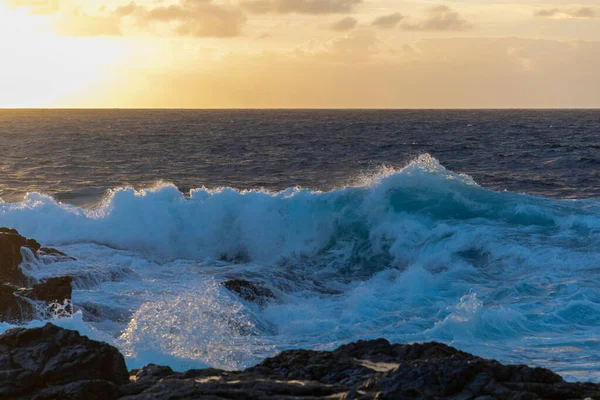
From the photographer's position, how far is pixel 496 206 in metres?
18.7

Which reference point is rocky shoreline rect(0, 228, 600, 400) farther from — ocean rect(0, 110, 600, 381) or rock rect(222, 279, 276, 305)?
rock rect(222, 279, 276, 305)

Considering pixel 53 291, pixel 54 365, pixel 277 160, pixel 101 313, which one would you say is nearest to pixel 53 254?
pixel 101 313

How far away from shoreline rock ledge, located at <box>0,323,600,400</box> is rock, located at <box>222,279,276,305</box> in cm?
552

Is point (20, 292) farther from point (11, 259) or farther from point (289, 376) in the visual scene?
point (289, 376)

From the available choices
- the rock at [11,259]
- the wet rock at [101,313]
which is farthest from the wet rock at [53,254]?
the wet rock at [101,313]

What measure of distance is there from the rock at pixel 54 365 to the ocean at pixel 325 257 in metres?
1.71

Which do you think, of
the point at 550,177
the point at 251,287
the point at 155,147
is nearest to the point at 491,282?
the point at 251,287

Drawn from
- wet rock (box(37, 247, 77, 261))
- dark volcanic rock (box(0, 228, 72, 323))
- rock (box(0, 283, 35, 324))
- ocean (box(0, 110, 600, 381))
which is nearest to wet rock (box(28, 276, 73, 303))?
dark volcanic rock (box(0, 228, 72, 323))

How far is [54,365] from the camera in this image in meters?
5.71

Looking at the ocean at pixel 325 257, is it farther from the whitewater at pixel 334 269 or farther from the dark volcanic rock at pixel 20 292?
the dark volcanic rock at pixel 20 292

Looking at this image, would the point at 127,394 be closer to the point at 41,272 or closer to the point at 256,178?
the point at 41,272

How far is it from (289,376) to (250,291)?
254 inches

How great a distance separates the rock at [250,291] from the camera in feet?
38.6

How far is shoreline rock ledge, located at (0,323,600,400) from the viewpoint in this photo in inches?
197
